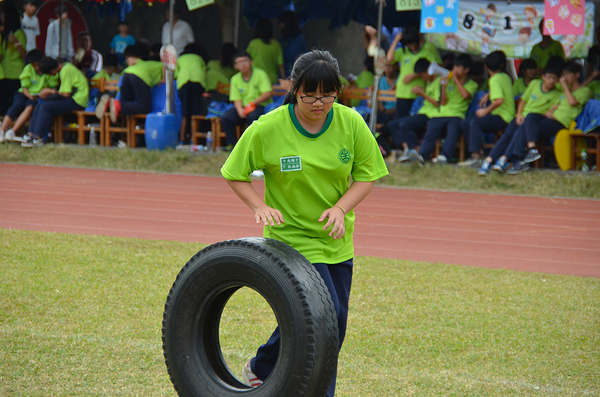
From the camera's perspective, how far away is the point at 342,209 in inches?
110

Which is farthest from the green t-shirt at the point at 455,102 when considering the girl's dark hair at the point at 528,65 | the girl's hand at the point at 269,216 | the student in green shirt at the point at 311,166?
the girl's hand at the point at 269,216

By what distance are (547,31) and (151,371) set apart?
778 cm

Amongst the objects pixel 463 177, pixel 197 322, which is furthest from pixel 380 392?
pixel 463 177

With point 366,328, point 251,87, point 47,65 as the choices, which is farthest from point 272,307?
point 47,65

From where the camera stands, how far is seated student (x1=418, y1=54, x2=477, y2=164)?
1030 cm

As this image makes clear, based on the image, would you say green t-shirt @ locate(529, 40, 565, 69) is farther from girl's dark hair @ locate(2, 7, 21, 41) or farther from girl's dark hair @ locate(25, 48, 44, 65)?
girl's dark hair @ locate(2, 7, 21, 41)

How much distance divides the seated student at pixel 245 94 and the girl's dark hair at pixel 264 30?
1060 mm

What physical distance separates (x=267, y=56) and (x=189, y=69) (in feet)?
4.36

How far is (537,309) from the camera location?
452 centimetres

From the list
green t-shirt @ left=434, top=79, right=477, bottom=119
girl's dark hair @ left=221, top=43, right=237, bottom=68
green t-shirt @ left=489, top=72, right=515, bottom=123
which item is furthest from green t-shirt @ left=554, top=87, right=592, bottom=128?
girl's dark hair @ left=221, top=43, right=237, bottom=68

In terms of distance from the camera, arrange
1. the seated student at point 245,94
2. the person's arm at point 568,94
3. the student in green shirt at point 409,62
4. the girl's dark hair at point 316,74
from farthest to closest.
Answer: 1. the seated student at point 245,94
2. the student in green shirt at point 409,62
3. the person's arm at point 568,94
4. the girl's dark hair at point 316,74

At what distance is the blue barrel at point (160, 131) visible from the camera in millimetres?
11430

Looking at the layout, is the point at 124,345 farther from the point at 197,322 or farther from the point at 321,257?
the point at 321,257

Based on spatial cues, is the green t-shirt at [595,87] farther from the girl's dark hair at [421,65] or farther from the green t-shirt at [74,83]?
the green t-shirt at [74,83]
